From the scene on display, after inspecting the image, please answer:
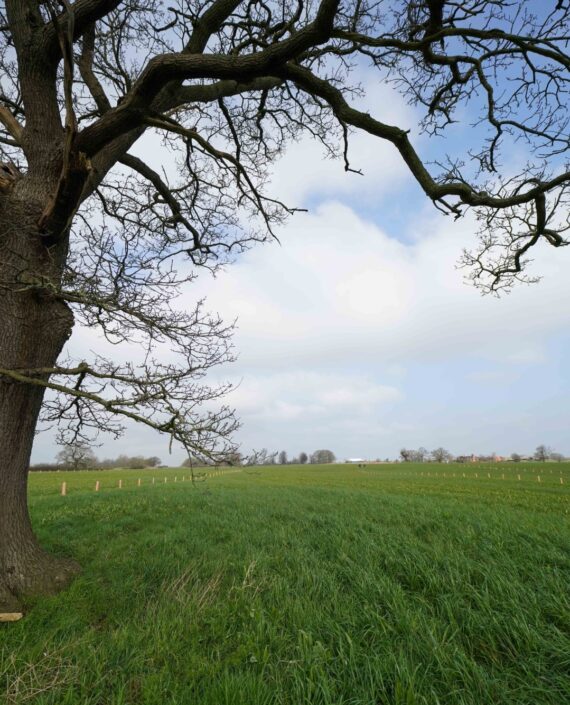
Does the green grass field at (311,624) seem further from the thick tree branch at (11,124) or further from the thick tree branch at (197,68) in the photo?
the thick tree branch at (11,124)

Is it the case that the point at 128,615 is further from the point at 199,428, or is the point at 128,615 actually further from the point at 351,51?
the point at 351,51

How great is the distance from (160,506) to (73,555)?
462 cm

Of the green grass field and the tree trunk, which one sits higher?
the tree trunk

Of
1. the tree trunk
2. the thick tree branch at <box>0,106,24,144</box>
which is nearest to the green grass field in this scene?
the tree trunk

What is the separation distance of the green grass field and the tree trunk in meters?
0.54

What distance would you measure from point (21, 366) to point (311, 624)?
4.32 m

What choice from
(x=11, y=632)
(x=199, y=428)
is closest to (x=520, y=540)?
(x=199, y=428)

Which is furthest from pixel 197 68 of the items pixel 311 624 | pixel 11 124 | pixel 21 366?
pixel 311 624

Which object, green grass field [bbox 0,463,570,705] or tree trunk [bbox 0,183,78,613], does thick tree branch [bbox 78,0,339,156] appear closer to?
tree trunk [bbox 0,183,78,613]

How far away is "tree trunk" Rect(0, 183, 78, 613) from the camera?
452cm

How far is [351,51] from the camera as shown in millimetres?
5941

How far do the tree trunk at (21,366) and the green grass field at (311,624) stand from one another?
0.54 metres

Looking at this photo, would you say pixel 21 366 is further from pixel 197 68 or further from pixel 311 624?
pixel 311 624

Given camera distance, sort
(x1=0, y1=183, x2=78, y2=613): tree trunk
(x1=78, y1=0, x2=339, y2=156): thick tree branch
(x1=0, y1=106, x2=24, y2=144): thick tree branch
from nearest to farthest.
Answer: (x1=78, y1=0, x2=339, y2=156): thick tree branch, (x1=0, y1=183, x2=78, y2=613): tree trunk, (x1=0, y1=106, x2=24, y2=144): thick tree branch
